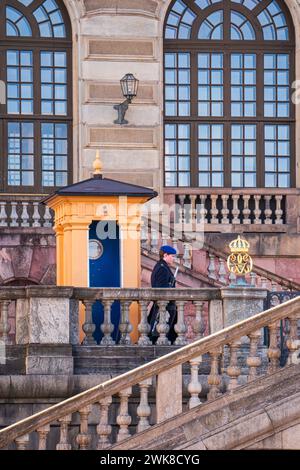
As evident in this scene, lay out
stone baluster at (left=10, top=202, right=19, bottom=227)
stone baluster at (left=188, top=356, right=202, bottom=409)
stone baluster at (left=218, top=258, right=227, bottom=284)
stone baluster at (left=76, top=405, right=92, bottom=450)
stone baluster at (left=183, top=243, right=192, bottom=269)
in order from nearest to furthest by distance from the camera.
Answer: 1. stone baluster at (left=76, top=405, right=92, bottom=450)
2. stone baluster at (left=188, top=356, right=202, bottom=409)
3. stone baluster at (left=218, top=258, right=227, bottom=284)
4. stone baluster at (left=183, top=243, right=192, bottom=269)
5. stone baluster at (left=10, top=202, right=19, bottom=227)

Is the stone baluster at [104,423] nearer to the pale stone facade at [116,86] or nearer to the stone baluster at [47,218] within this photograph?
the stone baluster at [47,218]

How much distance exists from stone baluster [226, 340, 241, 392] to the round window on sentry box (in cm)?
408

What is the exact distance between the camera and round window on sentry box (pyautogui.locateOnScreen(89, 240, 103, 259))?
24.4 metres

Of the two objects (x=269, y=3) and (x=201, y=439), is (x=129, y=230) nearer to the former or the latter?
(x=201, y=439)

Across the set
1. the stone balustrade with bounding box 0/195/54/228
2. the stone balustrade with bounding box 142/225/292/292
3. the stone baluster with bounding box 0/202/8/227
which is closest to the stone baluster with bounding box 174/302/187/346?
the stone balustrade with bounding box 142/225/292/292

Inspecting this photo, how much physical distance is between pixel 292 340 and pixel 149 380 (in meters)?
1.57

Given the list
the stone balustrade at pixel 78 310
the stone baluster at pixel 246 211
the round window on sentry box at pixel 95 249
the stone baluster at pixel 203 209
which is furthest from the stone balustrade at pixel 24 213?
the stone balustrade at pixel 78 310

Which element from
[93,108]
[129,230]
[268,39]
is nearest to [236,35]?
[268,39]

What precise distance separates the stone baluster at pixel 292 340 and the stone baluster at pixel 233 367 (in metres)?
0.56

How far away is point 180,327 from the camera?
896 inches

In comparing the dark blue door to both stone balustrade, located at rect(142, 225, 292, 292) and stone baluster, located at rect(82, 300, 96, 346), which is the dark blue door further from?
stone balustrade, located at rect(142, 225, 292, 292)

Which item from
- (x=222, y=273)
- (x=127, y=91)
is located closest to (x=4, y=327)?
(x=222, y=273)

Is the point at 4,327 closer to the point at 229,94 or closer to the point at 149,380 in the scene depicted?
the point at 149,380

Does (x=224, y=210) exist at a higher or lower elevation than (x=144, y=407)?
higher
